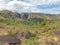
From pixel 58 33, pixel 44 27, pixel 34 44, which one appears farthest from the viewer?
pixel 44 27

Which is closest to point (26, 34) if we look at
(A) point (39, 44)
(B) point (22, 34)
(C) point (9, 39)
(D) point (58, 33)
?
(B) point (22, 34)

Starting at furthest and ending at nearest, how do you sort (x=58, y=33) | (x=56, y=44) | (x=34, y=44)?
1. (x=58, y=33)
2. (x=56, y=44)
3. (x=34, y=44)

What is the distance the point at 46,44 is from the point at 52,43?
2856 mm

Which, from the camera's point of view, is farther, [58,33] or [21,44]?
[58,33]

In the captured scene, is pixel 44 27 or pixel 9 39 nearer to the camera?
pixel 9 39

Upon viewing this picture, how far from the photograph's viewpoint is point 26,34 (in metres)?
69.0

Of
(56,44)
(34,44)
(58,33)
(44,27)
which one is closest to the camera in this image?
(34,44)

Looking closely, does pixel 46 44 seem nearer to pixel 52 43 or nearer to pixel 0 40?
pixel 52 43

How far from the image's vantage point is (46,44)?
47.3 meters

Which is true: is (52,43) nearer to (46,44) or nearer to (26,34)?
(46,44)

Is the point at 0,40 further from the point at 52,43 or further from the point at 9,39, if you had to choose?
the point at 52,43

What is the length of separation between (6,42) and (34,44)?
7929 millimetres

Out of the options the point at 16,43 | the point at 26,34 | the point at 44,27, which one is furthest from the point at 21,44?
the point at 44,27

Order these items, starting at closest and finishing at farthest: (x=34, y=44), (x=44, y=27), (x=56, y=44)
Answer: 1. (x=34, y=44)
2. (x=56, y=44)
3. (x=44, y=27)
